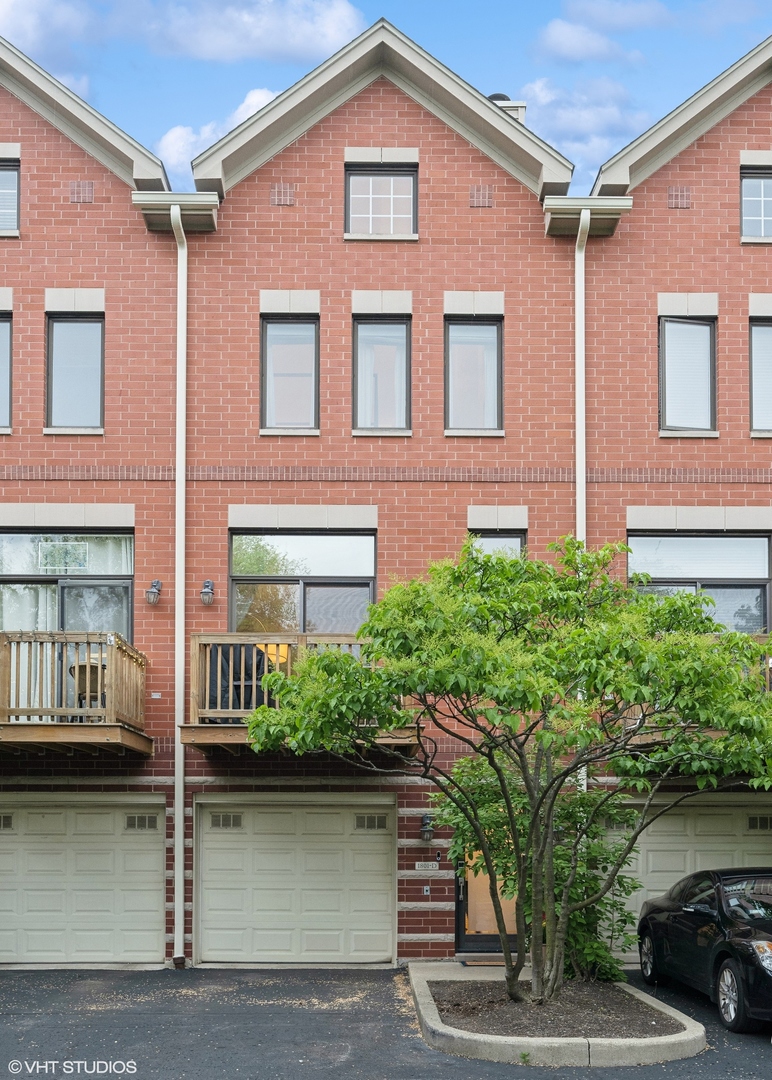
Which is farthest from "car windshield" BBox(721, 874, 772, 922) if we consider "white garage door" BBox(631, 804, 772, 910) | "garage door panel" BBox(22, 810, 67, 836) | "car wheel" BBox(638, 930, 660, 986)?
"garage door panel" BBox(22, 810, 67, 836)

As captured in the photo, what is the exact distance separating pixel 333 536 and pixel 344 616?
3.54 feet

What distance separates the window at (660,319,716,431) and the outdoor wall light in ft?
23.3

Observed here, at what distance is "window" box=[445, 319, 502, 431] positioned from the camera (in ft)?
57.6

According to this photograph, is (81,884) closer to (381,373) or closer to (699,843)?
(381,373)

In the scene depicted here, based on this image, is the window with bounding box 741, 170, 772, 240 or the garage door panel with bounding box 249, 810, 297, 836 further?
the window with bounding box 741, 170, 772, 240

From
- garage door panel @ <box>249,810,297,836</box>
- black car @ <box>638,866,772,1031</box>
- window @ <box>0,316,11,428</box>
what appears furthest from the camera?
window @ <box>0,316,11,428</box>

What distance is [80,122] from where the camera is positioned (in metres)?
17.2

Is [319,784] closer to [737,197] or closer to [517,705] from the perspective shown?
[517,705]

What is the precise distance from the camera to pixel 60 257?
57.0 feet

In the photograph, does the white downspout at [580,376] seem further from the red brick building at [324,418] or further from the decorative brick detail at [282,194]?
the decorative brick detail at [282,194]

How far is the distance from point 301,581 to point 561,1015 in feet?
22.5

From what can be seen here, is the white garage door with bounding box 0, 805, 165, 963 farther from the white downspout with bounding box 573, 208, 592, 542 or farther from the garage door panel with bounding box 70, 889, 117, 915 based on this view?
the white downspout with bounding box 573, 208, 592, 542

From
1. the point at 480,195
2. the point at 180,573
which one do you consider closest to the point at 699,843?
the point at 180,573

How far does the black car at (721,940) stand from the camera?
12.0 meters
